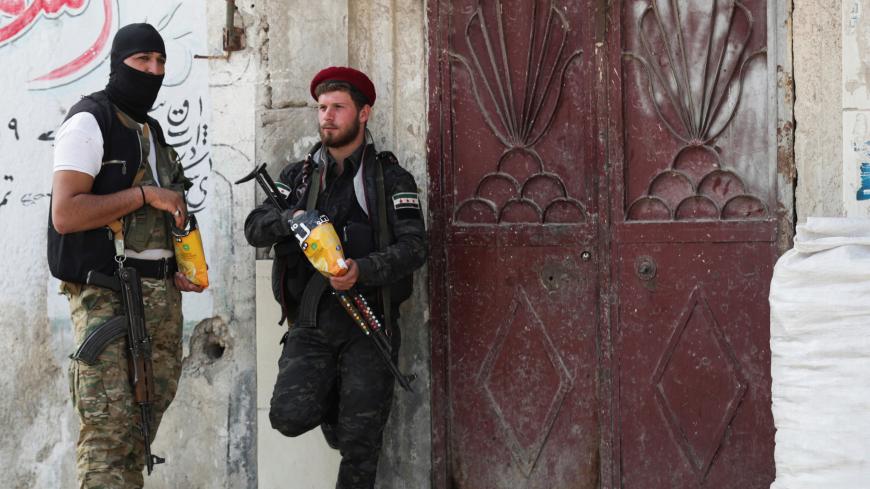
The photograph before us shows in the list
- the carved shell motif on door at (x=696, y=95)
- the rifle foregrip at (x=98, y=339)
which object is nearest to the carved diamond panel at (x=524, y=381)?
the carved shell motif on door at (x=696, y=95)

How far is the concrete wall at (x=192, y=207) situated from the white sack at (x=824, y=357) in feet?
8.10

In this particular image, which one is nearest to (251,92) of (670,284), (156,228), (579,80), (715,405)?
(156,228)

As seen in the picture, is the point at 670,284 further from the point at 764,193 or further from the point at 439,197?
the point at 439,197

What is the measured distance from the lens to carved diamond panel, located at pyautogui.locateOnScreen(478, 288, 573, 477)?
429 centimetres

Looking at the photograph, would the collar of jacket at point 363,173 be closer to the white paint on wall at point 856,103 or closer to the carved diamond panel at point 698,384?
the carved diamond panel at point 698,384

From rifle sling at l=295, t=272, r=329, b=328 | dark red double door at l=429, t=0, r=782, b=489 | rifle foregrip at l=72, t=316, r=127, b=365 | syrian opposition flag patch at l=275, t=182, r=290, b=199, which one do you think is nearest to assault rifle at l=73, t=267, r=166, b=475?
rifle foregrip at l=72, t=316, r=127, b=365

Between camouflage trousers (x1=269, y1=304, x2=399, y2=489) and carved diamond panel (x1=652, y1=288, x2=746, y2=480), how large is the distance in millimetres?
1157

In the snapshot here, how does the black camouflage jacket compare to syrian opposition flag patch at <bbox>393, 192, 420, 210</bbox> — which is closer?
the black camouflage jacket

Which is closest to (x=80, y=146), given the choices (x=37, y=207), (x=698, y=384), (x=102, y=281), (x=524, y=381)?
(x=102, y=281)

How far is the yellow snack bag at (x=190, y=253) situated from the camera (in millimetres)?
3768

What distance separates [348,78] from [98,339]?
1.48 meters

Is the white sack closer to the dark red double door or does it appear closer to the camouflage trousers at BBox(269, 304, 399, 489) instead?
the dark red double door

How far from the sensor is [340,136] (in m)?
4.14

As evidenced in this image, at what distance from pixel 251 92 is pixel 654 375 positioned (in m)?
2.23
